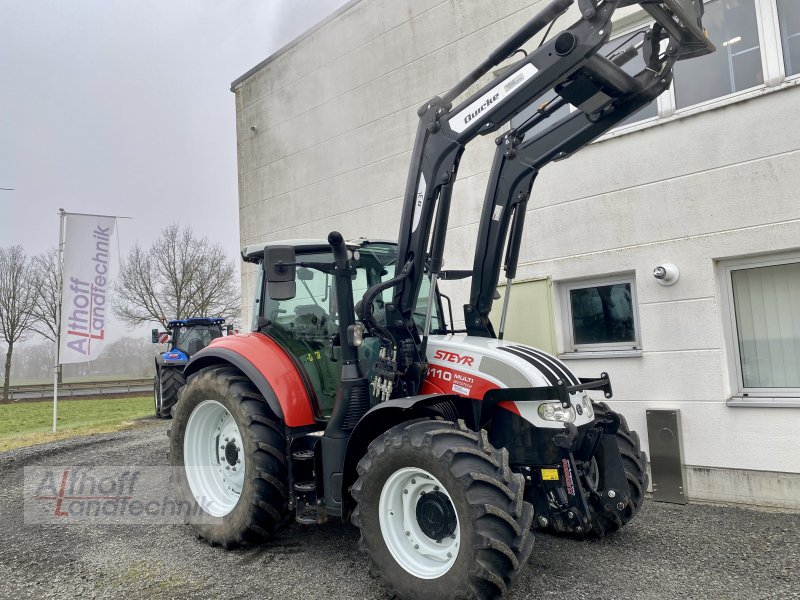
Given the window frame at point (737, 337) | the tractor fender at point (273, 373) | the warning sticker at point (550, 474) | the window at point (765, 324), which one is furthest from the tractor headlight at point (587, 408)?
the window at point (765, 324)

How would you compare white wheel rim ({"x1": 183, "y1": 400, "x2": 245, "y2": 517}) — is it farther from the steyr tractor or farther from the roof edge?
the roof edge

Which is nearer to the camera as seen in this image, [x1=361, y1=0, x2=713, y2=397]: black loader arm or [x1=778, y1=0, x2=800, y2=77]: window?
[x1=361, y1=0, x2=713, y2=397]: black loader arm

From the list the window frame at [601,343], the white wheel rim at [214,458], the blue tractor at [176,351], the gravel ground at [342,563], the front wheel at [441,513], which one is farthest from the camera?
the blue tractor at [176,351]

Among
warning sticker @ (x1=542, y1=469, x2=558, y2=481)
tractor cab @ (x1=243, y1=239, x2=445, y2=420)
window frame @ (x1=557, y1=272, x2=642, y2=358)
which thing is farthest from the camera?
window frame @ (x1=557, y1=272, x2=642, y2=358)

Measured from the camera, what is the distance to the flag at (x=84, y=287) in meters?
10.7

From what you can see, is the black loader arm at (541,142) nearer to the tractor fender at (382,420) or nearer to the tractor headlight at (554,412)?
the tractor fender at (382,420)

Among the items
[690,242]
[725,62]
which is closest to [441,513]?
[690,242]

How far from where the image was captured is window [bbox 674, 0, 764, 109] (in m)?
5.58

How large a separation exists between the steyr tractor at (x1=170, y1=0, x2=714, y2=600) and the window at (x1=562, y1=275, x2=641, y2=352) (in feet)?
6.75

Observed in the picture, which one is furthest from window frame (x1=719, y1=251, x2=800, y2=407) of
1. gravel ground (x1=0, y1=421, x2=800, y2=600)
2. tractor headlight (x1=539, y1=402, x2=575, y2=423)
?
tractor headlight (x1=539, y1=402, x2=575, y2=423)

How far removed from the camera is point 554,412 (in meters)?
3.50

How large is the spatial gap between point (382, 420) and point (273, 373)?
1.05 m

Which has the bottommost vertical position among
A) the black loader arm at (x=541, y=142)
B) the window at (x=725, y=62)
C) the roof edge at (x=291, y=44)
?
the black loader arm at (x=541, y=142)

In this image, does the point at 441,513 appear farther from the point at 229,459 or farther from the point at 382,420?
the point at 229,459
